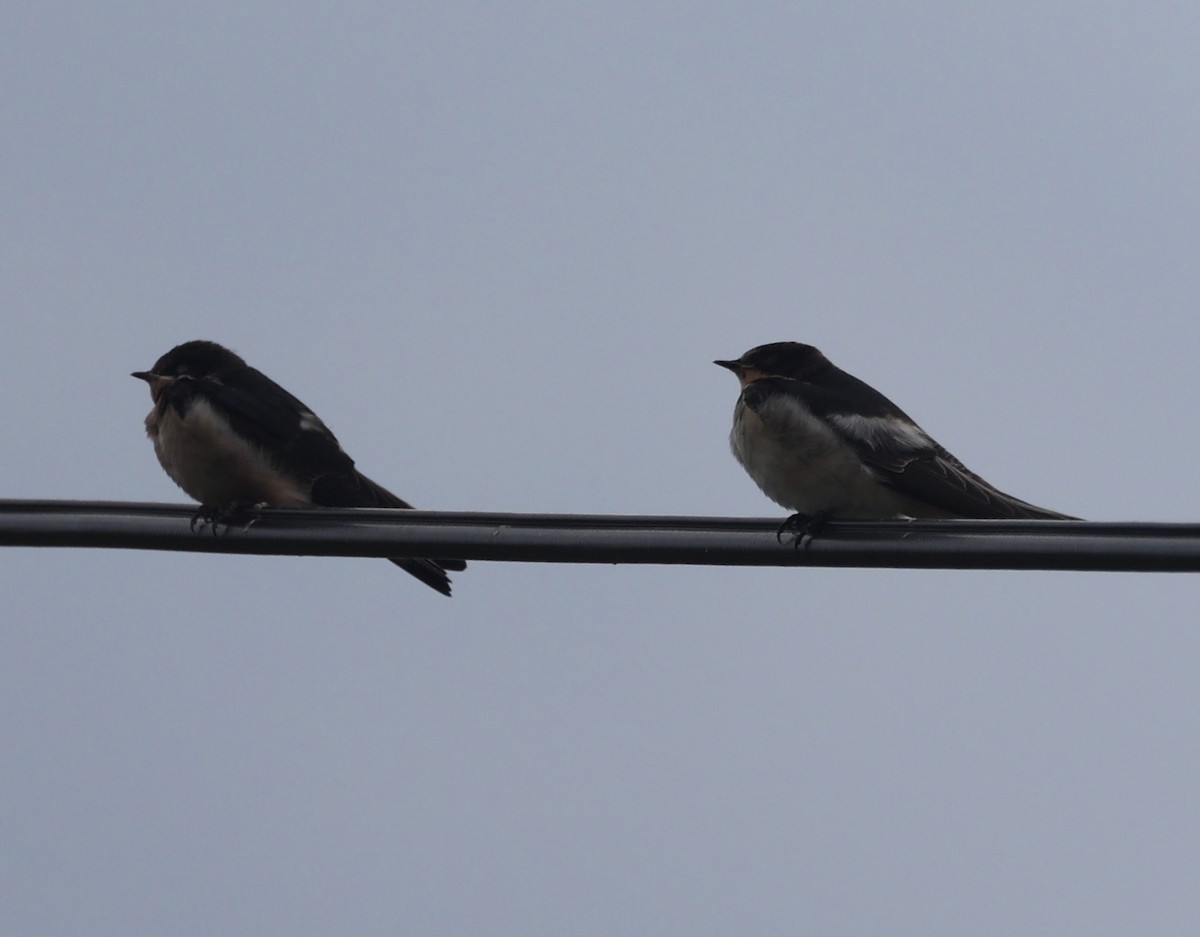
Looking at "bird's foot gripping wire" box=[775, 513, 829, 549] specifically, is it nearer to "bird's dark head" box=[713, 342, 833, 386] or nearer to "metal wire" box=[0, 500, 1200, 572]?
"metal wire" box=[0, 500, 1200, 572]

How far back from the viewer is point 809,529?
515cm

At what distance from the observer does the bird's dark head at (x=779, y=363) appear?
806cm

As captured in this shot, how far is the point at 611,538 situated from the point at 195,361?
4.00m

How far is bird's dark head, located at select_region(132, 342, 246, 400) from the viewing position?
8359mm

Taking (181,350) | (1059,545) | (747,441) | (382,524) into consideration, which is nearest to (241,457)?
(181,350)

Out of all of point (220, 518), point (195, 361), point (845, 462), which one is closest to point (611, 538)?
point (220, 518)

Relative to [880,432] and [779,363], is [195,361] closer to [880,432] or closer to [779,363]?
[779,363]

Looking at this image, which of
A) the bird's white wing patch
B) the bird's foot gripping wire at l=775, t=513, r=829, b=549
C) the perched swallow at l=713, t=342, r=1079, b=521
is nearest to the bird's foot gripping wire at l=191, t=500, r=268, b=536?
the bird's foot gripping wire at l=775, t=513, r=829, b=549

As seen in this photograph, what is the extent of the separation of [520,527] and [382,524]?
0.39 metres

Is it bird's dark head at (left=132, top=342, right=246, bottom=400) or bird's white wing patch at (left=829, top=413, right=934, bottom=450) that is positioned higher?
bird's dark head at (left=132, top=342, right=246, bottom=400)

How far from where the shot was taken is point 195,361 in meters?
8.41

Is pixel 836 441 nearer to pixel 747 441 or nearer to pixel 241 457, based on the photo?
pixel 747 441

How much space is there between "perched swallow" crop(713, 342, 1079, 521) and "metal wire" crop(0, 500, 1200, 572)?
138 cm

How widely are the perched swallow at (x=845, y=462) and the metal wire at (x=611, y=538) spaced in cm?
138
